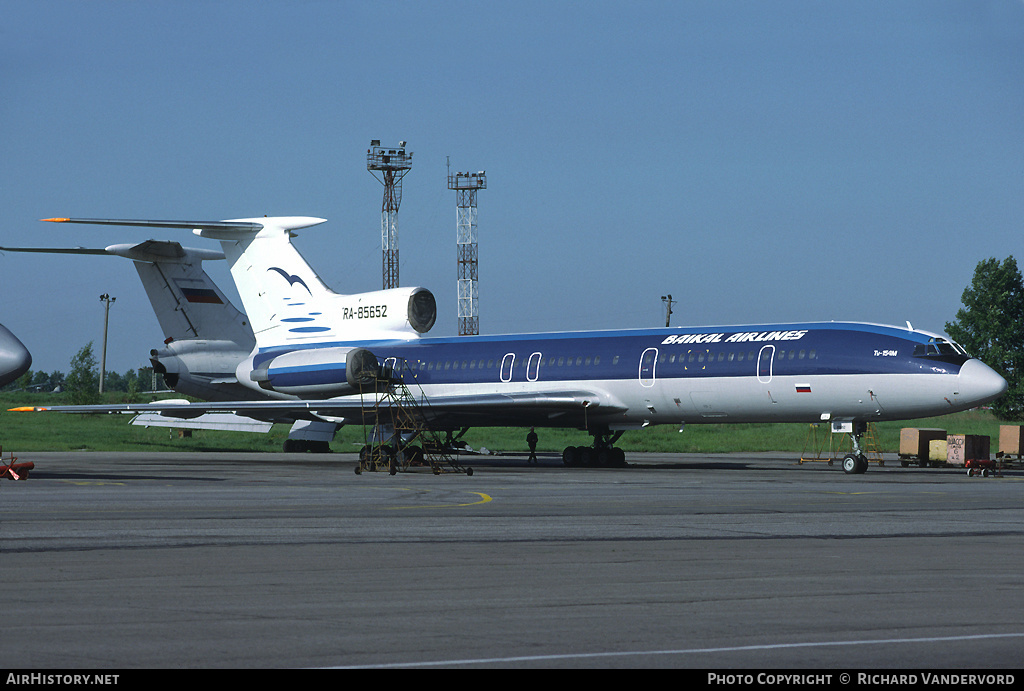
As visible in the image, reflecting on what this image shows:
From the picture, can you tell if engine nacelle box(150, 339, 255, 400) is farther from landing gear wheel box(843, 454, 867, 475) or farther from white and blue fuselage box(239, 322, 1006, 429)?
landing gear wheel box(843, 454, 867, 475)

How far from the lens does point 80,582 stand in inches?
420

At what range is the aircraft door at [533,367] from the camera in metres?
38.1

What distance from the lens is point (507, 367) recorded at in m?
38.8

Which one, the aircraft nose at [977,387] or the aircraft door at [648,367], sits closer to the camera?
the aircraft nose at [977,387]

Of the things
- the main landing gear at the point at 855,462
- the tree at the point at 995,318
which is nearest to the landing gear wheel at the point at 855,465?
the main landing gear at the point at 855,462

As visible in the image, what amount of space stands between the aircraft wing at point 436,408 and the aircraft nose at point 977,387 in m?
10.1

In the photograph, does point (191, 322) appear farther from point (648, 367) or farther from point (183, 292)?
point (648, 367)

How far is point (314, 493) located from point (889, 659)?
17236 millimetres

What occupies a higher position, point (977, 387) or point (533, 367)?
point (533, 367)

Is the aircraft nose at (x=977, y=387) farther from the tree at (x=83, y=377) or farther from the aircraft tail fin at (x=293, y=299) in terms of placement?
the tree at (x=83, y=377)

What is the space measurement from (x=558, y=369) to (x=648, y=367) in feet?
11.3

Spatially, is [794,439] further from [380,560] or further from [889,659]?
[889,659]

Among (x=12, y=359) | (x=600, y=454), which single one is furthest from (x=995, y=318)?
(x=12, y=359)

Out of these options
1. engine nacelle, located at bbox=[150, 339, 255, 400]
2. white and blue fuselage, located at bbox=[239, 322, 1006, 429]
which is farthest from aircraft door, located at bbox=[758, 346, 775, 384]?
engine nacelle, located at bbox=[150, 339, 255, 400]
